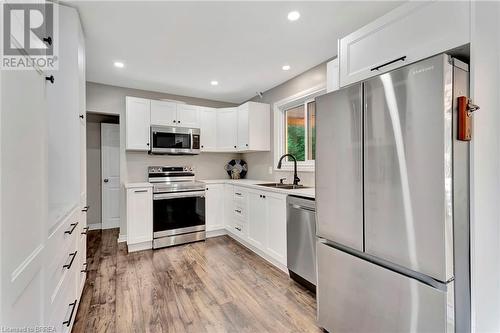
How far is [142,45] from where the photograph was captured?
8.14 feet

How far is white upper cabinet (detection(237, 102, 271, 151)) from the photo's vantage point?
388 centimetres

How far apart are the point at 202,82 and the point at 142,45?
1.19 meters

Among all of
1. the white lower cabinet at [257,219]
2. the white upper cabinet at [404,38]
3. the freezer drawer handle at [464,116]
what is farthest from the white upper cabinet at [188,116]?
the freezer drawer handle at [464,116]

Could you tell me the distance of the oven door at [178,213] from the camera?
3432 mm

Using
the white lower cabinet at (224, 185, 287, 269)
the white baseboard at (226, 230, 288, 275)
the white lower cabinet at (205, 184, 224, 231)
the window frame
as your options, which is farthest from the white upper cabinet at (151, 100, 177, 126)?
the white baseboard at (226, 230, 288, 275)

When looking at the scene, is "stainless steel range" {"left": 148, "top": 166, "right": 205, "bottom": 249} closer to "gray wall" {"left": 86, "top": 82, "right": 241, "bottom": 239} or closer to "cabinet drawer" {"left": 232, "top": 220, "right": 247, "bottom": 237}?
"gray wall" {"left": 86, "top": 82, "right": 241, "bottom": 239}

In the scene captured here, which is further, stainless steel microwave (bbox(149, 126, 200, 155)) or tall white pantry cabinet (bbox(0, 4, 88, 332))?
stainless steel microwave (bbox(149, 126, 200, 155))

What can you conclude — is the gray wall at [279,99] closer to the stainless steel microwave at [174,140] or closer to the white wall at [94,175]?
the stainless steel microwave at [174,140]

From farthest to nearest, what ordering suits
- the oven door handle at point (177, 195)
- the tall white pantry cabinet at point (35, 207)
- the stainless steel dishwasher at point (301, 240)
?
the oven door handle at point (177, 195)
the stainless steel dishwasher at point (301, 240)
the tall white pantry cabinet at point (35, 207)

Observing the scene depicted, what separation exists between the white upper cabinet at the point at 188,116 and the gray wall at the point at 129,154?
1.18 ft

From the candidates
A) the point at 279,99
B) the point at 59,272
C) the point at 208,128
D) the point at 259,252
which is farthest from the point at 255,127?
the point at 59,272

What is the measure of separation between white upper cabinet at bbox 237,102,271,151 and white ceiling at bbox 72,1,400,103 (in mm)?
528

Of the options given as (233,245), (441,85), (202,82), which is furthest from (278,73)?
(233,245)

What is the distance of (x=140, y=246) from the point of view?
133 inches
